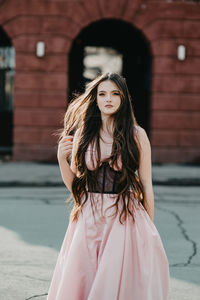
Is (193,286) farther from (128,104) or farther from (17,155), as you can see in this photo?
(17,155)

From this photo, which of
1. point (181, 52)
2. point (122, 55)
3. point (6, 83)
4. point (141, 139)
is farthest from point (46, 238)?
point (6, 83)

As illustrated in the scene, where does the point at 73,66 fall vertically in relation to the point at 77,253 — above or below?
above

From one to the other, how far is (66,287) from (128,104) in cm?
113

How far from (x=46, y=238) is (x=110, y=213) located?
309 centimetres

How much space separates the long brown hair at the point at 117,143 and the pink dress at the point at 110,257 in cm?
5

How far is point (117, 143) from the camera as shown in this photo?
9.96 ft

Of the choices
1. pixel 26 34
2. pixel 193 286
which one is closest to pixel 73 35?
pixel 26 34

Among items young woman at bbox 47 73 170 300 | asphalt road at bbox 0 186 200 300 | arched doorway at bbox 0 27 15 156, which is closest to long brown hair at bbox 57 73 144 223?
young woman at bbox 47 73 170 300

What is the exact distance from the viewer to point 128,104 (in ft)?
10.3

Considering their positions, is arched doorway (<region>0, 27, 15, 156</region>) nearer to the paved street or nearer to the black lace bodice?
the paved street

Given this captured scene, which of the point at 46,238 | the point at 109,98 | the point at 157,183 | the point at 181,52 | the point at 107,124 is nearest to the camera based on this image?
the point at 109,98

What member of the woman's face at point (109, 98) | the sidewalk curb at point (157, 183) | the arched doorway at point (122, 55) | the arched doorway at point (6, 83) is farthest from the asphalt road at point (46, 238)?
the arched doorway at point (6, 83)

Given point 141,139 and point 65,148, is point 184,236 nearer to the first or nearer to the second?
point 141,139

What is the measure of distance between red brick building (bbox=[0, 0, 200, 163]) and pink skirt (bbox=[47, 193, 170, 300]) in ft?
37.6
